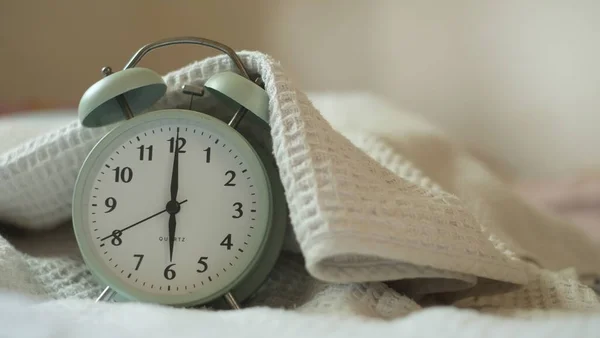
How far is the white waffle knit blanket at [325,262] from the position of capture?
381 millimetres

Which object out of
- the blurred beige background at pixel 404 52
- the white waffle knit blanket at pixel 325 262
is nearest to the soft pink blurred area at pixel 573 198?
the blurred beige background at pixel 404 52

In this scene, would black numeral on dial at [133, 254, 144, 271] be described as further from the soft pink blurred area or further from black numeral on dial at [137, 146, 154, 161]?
the soft pink blurred area

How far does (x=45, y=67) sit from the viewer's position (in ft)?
5.13

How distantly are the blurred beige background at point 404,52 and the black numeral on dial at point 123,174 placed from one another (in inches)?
41.4

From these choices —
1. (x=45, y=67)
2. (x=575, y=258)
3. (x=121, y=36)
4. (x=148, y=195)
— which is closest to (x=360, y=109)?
(x=575, y=258)

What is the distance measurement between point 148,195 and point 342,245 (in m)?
0.20

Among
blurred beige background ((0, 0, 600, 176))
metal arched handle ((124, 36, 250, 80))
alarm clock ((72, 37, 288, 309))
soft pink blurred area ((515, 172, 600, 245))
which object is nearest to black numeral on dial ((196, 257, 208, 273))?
alarm clock ((72, 37, 288, 309))

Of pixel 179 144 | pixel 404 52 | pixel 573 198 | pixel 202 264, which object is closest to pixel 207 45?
pixel 179 144

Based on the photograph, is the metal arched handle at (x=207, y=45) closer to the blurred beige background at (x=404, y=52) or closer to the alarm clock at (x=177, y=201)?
the alarm clock at (x=177, y=201)

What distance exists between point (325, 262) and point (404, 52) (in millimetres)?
1308

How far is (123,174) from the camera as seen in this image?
51 centimetres

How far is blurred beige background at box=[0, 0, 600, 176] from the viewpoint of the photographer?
59.2 inches

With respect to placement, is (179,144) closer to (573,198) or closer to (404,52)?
(573,198)

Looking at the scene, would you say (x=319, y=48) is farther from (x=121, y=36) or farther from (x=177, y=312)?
(x=177, y=312)
